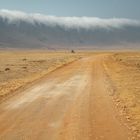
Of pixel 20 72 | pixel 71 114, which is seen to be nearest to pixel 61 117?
pixel 71 114

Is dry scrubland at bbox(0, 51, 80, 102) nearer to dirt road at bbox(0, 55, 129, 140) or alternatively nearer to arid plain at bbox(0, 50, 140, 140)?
arid plain at bbox(0, 50, 140, 140)

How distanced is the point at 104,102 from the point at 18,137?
6631mm

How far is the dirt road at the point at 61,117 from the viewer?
10633mm

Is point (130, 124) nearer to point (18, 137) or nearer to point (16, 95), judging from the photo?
point (18, 137)

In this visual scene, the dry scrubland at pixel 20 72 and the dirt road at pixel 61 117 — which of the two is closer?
the dirt road at pixel 61 117

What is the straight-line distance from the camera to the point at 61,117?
13.1 meters

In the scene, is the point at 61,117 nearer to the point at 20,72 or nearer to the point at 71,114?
the point at 71,114

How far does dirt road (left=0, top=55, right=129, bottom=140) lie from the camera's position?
10633 millimetres

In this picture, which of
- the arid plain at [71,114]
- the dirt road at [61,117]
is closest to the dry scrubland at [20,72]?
the arid plain at [71,114]

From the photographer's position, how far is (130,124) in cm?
→ 1191

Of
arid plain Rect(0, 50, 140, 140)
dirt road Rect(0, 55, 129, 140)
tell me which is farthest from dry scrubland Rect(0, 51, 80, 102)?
dirt road Rect(0, 55, 129, 140)

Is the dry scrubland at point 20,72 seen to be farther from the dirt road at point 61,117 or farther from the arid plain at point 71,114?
the dirt road at point 61,117

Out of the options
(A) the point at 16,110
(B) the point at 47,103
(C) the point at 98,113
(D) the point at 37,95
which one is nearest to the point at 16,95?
(D) the point at 37,95

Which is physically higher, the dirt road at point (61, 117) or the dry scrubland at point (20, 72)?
the dirt road at point (61, 117)
